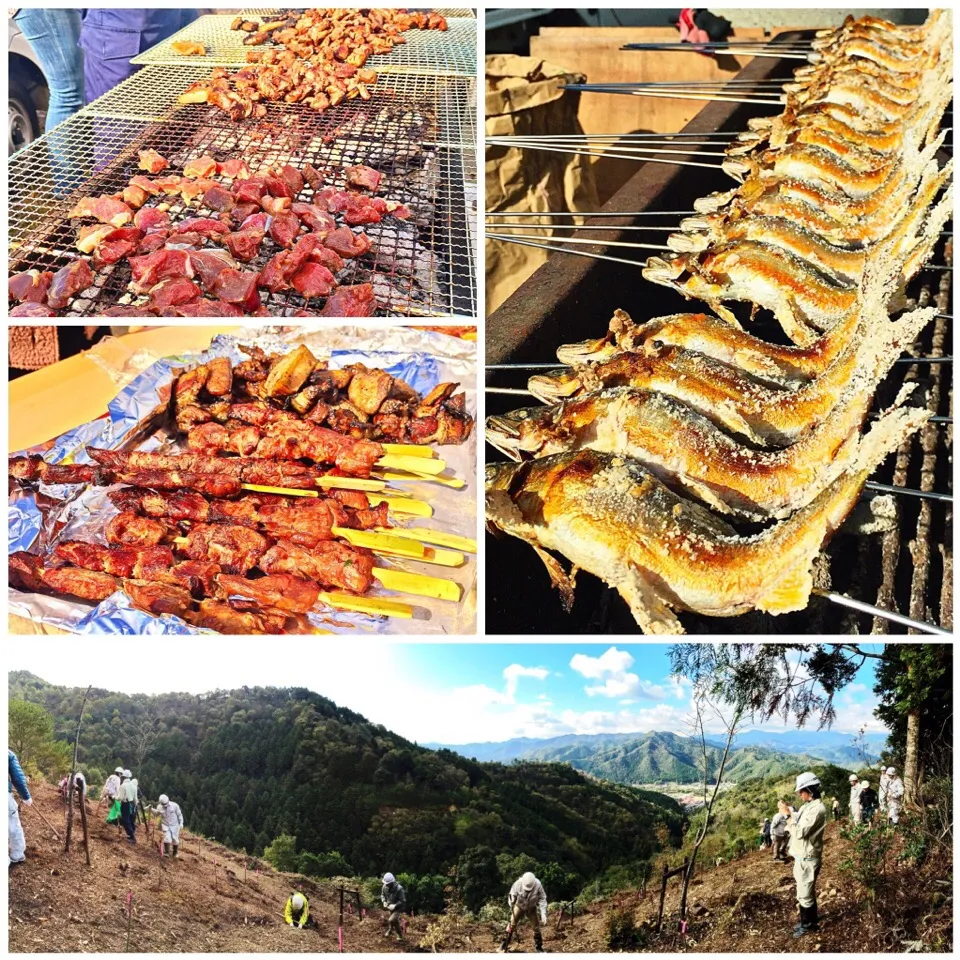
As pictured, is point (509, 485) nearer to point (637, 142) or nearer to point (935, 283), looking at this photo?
point (935, 283)

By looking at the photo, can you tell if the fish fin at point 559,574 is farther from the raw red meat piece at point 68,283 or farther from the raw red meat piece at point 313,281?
the raw red meat piece at point 68,283

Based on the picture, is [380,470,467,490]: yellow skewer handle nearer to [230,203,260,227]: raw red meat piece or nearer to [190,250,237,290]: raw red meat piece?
[190,250,237,290]: raw red meat piece

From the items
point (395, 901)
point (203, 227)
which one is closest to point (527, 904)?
point (395, 901)

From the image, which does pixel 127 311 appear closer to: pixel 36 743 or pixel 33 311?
pixel 33 311

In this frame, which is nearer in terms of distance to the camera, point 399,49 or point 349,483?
point 349,483

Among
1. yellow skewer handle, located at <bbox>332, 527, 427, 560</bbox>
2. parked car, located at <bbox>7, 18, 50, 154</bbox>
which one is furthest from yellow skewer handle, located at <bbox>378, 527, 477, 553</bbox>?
parked car, located at <bbox>7, 18, 50, 154</bbox>

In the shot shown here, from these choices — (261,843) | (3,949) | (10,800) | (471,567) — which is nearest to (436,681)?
(471,567)

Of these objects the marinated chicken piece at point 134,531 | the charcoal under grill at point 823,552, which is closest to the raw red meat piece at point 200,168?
the charcoal under grill at point 823,552
